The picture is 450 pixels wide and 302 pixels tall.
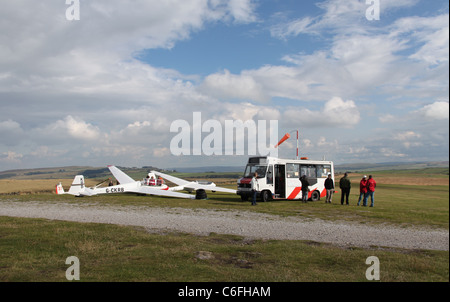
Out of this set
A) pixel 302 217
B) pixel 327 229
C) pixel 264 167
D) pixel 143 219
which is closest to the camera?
pixel 327 229

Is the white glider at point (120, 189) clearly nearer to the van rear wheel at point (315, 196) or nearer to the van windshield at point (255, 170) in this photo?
the van windshield at point (255, 170)

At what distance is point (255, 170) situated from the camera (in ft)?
76.4

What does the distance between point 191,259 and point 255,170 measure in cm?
1649

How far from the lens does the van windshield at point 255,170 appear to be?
74.5 ft

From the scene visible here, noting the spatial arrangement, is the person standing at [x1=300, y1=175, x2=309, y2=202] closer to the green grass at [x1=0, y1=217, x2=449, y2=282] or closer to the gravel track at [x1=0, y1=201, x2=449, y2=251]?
the gravel track at [x1=0, y1=201, x2=449, y2=251]

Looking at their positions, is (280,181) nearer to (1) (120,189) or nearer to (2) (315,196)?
(2) (315,196)

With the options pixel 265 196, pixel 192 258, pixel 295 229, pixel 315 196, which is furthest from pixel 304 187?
pixel 192 258

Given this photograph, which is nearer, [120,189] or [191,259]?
[191,259]

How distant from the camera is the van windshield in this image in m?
22.7

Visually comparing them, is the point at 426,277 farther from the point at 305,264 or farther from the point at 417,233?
the point at 417,233

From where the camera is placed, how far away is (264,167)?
74.7 ft

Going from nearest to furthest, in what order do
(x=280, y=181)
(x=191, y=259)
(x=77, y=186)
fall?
(x=191, y=259)
(x=280, y=181)
(x=77, y=186)
